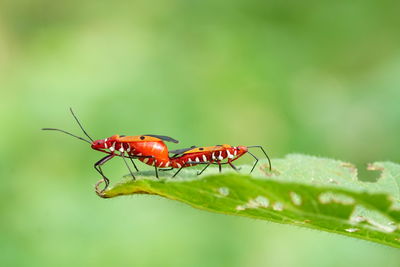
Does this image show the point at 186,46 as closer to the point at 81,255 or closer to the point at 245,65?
the point at 245,65

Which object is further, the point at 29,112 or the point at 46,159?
the point at 29,112

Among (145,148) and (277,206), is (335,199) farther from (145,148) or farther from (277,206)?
(145,148)

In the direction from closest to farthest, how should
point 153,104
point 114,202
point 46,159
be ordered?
1. point 114,202
2. point 46,159
3. point 153,104

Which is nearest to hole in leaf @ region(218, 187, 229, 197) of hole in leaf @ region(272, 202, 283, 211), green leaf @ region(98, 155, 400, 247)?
green leaf @ region(98, 155, 400, 247)

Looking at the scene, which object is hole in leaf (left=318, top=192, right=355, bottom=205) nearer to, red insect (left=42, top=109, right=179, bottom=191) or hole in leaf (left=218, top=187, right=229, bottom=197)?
hole in leaf (left=218, top=187, right=229, bottom=197)

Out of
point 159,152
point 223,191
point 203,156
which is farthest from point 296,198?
point 203,156

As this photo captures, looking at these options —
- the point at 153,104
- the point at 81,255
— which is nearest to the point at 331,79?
the point at 153,104

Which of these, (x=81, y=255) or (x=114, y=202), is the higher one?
(x=114, y=202)
